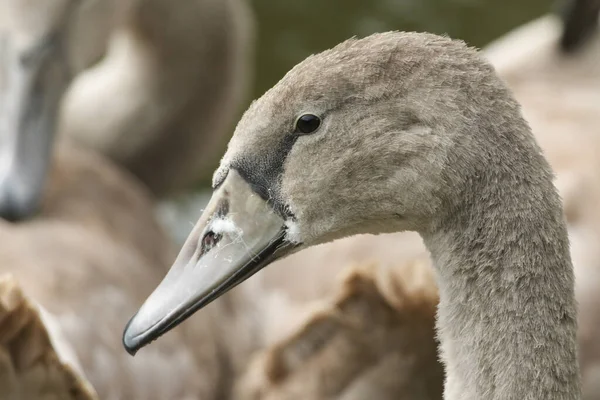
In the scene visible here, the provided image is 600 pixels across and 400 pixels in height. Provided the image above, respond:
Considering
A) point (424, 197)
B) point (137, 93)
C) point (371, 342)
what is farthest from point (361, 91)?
point (137, 93)

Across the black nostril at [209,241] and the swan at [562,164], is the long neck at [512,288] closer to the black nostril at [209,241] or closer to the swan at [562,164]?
the black nostril at [209,241]

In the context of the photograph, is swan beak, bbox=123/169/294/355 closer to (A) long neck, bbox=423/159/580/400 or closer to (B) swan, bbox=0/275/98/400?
(A) long neck, bbox=423/159/580/400

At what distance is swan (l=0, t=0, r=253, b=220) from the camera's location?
10.9 ft

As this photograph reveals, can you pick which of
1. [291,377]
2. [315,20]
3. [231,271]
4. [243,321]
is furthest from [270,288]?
[315,20]

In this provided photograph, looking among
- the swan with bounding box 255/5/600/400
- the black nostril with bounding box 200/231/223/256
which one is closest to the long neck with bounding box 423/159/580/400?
the black nostril with bounding box 200/231/223/256

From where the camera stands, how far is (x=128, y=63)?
421 cm

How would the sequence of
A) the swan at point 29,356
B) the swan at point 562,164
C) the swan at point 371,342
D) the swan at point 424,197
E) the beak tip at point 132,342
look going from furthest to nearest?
the swan at point 562,164 → the swan at point 371,342 → the swan at point 29,356 → the beak tip at point 132,342 → the swan at point 424,197

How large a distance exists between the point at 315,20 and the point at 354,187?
4.14m

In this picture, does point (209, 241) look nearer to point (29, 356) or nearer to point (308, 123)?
point (308, 123)

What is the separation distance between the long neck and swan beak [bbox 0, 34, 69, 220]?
168 cm

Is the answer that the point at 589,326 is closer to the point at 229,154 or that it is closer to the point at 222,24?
the point at 229,154

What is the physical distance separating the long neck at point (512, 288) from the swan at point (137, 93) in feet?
5.59

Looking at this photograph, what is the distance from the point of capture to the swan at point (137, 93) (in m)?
3.32

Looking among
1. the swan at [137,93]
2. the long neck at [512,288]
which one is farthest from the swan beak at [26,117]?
the long neck at [512,288]
